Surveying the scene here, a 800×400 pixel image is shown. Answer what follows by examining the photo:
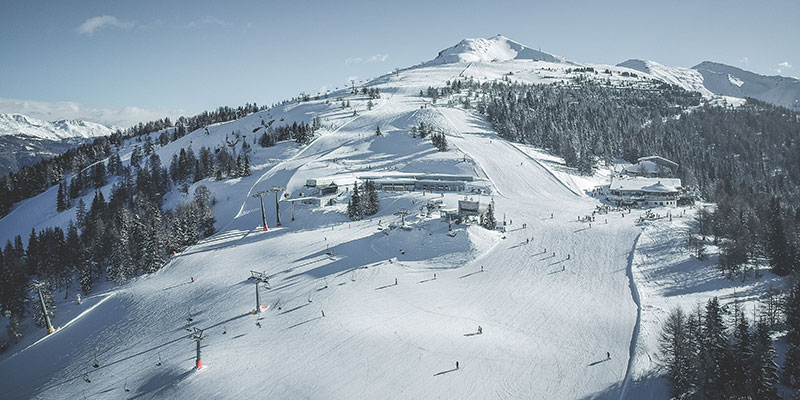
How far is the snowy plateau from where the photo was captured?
29016 millimetres

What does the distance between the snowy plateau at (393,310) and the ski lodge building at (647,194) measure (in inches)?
222

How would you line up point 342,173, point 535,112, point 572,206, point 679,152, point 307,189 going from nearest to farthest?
point 572,206 < point 307,189 < point 342,173 < point 679,152 < point 535,112

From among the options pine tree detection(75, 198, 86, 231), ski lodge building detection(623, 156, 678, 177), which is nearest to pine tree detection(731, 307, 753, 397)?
ski lodge building detection(623, 156, 678, 177)

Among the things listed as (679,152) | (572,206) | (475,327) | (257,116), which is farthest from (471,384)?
(257,116)

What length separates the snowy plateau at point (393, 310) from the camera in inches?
1142

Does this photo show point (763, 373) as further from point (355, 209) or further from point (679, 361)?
point (355, 209)

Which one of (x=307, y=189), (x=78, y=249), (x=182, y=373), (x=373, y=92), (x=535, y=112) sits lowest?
(x=182, y=373)

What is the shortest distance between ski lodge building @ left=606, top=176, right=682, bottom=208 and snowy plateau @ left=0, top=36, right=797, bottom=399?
18.5ft

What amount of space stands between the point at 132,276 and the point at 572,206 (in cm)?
7623

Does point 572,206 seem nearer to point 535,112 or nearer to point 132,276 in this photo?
point 132,276

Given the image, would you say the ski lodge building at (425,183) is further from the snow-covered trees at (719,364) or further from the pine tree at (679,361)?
the snow-covered trees at (719,364)

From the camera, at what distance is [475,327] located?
35.4 meters

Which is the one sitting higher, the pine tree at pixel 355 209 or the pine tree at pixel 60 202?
the pine tree at pixel 60 202

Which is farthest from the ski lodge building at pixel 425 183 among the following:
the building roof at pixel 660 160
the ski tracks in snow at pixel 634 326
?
the building roof at pixel 660 160
